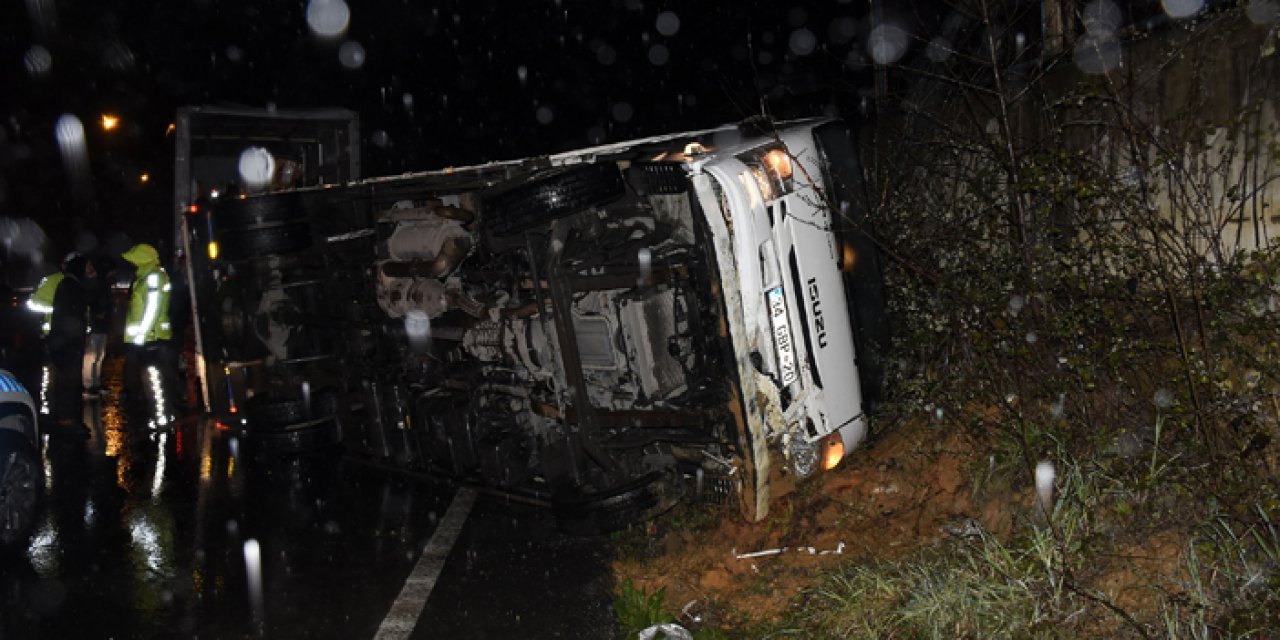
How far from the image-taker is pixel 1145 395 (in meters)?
4.39

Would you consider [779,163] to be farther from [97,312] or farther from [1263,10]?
[97,312]

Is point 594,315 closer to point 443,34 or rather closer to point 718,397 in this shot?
point 718,397

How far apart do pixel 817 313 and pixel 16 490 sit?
454cm

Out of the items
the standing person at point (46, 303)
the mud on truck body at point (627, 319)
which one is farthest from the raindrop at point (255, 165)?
the mud on truck body at point (627, 319)

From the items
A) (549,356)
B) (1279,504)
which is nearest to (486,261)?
(549,356)

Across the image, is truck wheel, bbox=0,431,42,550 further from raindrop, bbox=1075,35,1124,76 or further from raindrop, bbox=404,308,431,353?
raindrop, bbox=1075,35,1124,76

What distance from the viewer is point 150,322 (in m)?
9.27

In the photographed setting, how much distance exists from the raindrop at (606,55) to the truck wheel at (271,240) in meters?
13.9

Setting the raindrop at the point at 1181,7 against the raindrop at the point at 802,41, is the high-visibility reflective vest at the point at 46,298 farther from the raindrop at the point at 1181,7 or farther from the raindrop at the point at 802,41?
the raindrop at the point at 802,41

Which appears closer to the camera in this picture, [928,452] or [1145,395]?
[1145,395]

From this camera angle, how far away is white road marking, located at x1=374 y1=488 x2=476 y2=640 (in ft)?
14.6

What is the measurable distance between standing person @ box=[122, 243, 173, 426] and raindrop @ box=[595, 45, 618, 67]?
489 inches

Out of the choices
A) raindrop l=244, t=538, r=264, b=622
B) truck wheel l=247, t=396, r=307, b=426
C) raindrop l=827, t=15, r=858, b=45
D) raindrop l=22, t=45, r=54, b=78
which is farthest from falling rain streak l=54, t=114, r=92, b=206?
raindrop l=244, t=538, r=264, b=622

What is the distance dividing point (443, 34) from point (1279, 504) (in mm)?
20631
